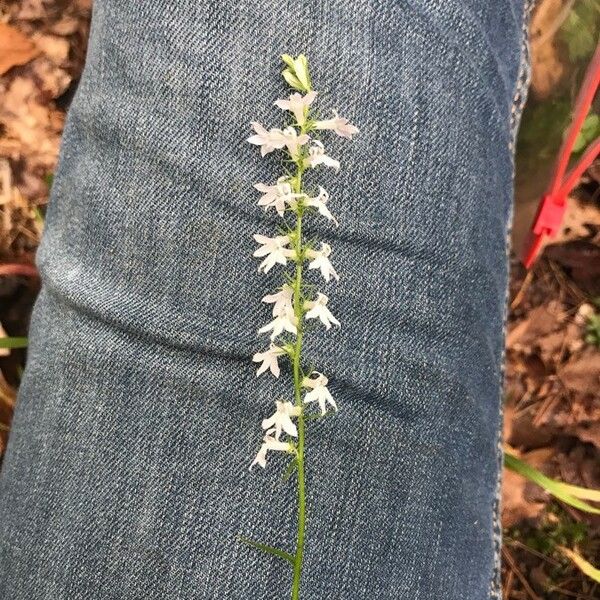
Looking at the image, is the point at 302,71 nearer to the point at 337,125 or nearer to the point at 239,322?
the point at 337,125

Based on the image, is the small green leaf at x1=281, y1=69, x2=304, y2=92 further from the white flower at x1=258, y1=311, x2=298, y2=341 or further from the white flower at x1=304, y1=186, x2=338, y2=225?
the white flower at x1=258, y1=311, x2=298, y2=341

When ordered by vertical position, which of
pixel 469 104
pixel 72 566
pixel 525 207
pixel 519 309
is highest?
pixel 469 104

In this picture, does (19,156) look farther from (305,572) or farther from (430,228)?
(305,572)

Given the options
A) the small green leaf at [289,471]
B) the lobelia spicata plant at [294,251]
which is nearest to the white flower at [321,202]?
the lobelia spicata plant at [294,251]

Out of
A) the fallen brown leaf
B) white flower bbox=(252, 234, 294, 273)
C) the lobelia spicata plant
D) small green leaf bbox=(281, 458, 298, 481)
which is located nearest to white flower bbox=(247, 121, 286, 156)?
the lobelia spicata plant

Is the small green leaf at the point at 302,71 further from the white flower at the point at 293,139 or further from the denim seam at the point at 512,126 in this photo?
the denim seam at the point at 512,126

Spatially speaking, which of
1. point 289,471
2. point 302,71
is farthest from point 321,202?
point 289,471

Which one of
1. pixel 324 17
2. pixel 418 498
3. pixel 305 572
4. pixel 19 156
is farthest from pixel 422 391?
pixel 19 156
